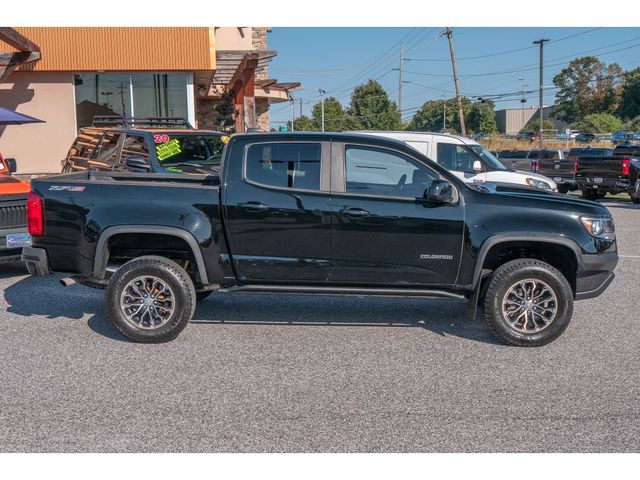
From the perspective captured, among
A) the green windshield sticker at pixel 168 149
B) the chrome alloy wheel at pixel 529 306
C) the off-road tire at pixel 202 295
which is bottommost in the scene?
the off-road tire at pixel 202 295

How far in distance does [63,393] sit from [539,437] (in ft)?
11.0

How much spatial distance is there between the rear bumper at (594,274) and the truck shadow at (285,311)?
0.96 metres

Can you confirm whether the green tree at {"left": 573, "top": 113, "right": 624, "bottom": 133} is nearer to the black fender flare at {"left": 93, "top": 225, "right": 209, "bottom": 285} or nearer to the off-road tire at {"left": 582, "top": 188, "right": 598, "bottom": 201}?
the off-road tire at {"left": 582, "top": 188, "right": 598, "bottom": 201}

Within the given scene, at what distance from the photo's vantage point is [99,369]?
5.98m

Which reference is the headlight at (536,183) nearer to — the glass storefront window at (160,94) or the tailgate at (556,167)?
the glass storefront window at (160,94)

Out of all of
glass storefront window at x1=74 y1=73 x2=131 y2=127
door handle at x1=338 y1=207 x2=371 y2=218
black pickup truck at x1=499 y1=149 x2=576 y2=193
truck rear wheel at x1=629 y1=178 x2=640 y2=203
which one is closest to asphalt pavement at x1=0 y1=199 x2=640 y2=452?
door handle at x1=338 y1=207 x2=371 y2=218

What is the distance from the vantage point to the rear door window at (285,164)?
22.3 feet

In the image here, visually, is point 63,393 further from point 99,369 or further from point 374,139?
point 374,139

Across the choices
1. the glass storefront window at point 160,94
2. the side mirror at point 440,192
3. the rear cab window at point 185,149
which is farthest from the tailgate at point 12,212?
the glass storefront window at point 160,94

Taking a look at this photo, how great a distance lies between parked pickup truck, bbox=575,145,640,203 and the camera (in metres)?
23.4

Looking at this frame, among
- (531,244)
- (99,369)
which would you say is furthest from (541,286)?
(99,369)

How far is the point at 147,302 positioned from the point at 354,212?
2.05 m

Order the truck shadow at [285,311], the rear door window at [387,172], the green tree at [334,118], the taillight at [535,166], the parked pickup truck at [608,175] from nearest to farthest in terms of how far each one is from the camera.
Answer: the rear door window at [387,172] < the truck shadow at [285,311] < the parked pickup truck at [608,175] < the taillight at [535,166] < the green tree at [334,118]

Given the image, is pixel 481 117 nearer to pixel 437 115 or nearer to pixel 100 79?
pixel 437 115
